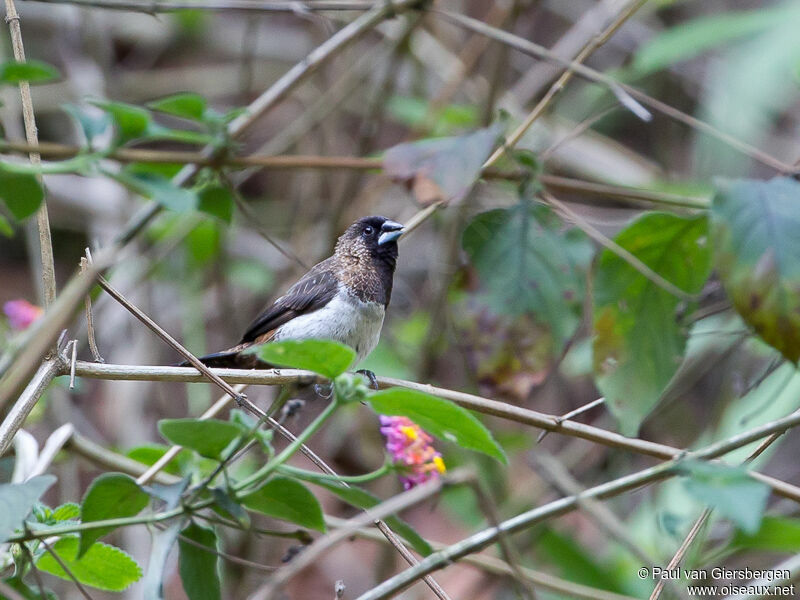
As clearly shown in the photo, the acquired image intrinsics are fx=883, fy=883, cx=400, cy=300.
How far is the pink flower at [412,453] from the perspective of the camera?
159 centimetres

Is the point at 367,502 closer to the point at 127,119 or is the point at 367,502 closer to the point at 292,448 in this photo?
the point at 292,448

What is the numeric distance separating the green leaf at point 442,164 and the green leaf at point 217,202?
0.43 meters

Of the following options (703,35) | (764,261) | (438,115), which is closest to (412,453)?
(764,261)

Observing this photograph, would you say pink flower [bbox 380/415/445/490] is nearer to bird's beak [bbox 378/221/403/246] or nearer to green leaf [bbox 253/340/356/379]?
green leaf [bbox 253/340/356/379]

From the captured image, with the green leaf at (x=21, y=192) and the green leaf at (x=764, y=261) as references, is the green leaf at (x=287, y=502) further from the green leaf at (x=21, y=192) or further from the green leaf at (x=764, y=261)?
the green leaf at (x=764, y=261)

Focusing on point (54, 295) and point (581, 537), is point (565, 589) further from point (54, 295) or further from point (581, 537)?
point (581, 537)

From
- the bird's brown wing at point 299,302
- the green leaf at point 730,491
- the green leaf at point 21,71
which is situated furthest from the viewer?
the bird's brown wing at point 299,302

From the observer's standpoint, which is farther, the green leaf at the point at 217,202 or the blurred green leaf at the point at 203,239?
the blurred green leaf at the point at 203,239

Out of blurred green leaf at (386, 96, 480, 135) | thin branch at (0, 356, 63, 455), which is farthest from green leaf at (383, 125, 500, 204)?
blurred green leaf at (386, 96, 480, 135)

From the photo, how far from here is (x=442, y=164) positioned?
71.8 inches

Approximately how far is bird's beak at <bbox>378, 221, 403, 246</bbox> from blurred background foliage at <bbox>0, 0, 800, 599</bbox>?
347 millimetres

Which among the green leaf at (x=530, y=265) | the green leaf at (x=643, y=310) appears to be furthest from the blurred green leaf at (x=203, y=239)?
the green leaf at (x=643, y=310)

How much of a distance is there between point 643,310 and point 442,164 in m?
0.64

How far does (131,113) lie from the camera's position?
1509 mm
